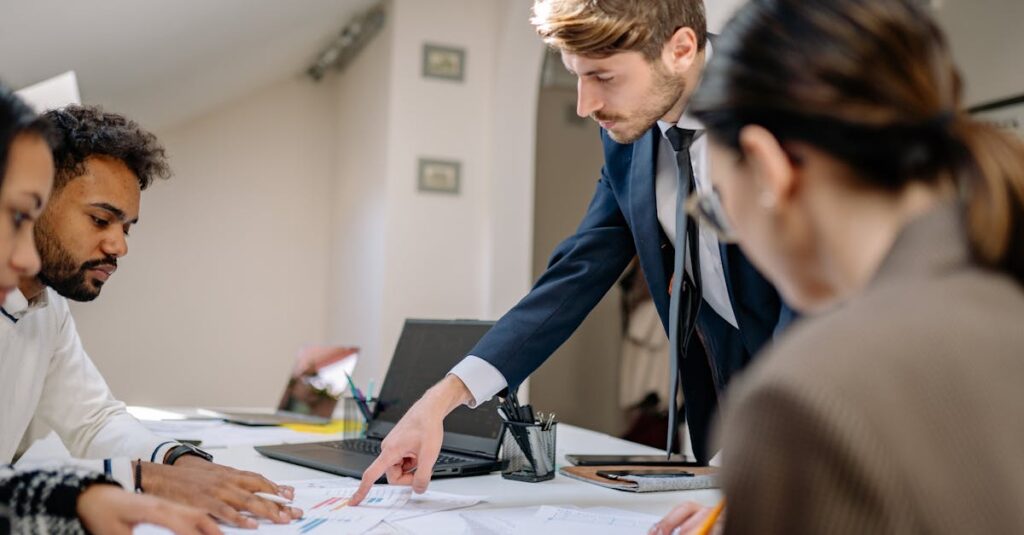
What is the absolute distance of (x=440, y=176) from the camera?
3738mm

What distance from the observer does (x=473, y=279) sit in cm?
378

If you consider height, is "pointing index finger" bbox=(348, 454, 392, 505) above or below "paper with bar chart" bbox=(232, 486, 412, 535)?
above

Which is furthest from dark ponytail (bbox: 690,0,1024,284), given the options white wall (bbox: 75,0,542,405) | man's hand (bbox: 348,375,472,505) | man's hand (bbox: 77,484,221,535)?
white wall (bbox: 75,0,542,405)

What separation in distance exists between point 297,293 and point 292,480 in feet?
12.6

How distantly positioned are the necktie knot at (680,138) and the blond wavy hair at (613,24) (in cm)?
12

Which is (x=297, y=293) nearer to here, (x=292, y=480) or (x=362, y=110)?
(x=362, y=110)

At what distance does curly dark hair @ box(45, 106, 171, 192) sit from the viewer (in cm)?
143

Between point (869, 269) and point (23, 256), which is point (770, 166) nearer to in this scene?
point (869, 269)

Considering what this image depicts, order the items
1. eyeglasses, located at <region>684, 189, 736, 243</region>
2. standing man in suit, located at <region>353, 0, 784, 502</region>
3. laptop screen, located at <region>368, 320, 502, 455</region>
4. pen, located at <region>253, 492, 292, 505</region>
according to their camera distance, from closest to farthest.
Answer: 1. eyeglasses, located at <region>684, 189, 736, 243</region>
2. pen, located at <region>253, 492, 292, 505</region>
3. standing man in suit, located at <region>353, 0, 784, 502</region>
4. laptop screen, located at <region>368, 320, 502, 455</region>

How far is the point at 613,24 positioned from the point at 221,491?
84 centimetres

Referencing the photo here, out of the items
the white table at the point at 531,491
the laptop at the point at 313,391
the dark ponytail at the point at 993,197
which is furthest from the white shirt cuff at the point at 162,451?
the dark ponytail at the point at 993,197

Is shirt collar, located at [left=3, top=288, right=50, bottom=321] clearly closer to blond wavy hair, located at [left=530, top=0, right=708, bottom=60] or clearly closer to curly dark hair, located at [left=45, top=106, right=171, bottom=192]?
curly dark hair, located at [left=45, top=106, right=171, bottom=192]

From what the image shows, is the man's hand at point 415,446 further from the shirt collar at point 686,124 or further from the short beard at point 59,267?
the short beard at point 59,267

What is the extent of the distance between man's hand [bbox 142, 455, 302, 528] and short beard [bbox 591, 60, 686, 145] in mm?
736
